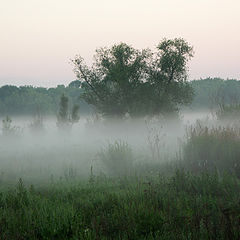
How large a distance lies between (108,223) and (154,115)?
24.6m

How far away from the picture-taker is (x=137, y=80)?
28312 mm

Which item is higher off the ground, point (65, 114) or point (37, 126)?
point (65, 114)

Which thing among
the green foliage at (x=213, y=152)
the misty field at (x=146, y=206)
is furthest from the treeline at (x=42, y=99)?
the misty field at (x=146, y=206)

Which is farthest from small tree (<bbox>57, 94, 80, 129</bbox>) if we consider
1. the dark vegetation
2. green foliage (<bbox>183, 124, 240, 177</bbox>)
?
green foliage (<bbox>183, 124, 240, 177</bbox>)

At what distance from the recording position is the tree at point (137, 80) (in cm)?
2745

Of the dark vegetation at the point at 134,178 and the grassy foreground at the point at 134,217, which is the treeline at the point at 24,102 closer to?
the dark vegetation at the point at 134,178

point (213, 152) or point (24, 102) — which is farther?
point (24, 102)

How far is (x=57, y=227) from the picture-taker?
4.86 meters

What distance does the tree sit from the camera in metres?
27.5

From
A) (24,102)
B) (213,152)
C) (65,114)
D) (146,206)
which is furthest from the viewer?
(24,102)

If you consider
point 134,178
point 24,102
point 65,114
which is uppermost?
point 24,102

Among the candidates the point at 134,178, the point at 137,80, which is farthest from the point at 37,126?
the point at 134,178

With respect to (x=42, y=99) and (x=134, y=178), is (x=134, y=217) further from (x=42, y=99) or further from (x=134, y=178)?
(x=42, y=99)

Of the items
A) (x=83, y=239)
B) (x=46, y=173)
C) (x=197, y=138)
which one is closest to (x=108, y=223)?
(x=83, y=239)
